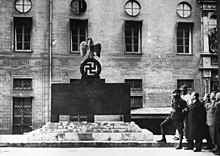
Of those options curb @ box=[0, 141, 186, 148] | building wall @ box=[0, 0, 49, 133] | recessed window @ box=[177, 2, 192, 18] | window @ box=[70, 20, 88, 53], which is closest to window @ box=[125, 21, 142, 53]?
window @ box=[70, 20, 88, 53]

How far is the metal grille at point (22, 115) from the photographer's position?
23.6m

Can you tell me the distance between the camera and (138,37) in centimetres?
2547

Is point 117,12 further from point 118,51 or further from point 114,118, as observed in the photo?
point 114,118

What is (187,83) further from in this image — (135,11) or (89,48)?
(89,48)

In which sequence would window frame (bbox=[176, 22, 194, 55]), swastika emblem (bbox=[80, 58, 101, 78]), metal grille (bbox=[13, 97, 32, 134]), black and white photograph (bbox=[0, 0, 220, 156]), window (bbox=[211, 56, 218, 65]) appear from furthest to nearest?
1. window frame (bbox=[176, 22, 194, 55])
2. window (bbox=[211, 56, 218, 65])
3. black and white photograph (bbox=[0, 0, 220, 156])
4. metal grille (bbox=[13, 97, 32, 134])
5. swastika emblem (bbox=[80, 58, 101, 78])

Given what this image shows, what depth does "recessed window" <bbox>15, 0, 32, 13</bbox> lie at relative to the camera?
24.4 m

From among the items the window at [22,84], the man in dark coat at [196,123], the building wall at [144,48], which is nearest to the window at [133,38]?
the building wall at [144,48]

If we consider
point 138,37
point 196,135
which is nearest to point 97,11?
point 138,37

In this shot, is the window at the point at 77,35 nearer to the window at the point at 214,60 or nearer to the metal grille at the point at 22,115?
the metal grille at the point at 22,115

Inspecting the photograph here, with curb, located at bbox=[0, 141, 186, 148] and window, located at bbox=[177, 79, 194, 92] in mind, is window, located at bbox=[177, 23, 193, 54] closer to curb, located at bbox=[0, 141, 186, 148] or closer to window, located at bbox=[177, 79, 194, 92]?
window, located at bbox=[177, 79, 194, 92]

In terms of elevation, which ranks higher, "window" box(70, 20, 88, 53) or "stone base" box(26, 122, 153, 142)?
"window" box(70, 20, 88, 53)

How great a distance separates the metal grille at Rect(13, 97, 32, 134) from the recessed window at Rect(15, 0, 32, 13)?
4900 mm

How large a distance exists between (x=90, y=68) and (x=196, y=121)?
18.2 feet

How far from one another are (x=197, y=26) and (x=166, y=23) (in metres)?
1.84
